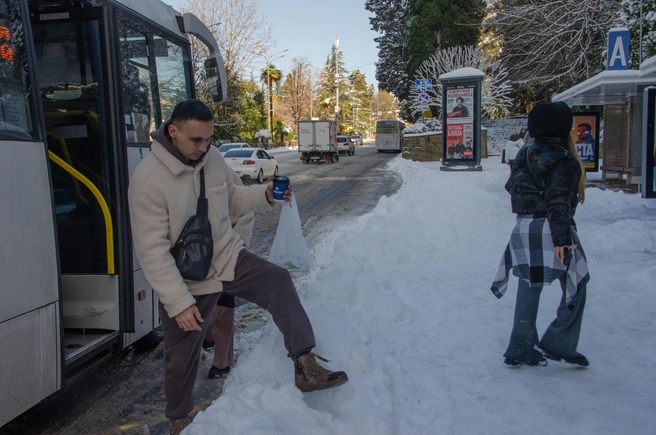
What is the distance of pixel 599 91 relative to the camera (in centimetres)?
1240

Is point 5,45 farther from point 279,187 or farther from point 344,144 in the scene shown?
point 344,144

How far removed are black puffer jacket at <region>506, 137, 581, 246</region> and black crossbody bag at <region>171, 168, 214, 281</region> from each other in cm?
220

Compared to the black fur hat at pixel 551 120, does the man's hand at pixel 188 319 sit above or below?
below

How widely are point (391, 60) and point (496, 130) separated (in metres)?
21.3

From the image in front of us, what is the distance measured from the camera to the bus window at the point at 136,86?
13.1 ft

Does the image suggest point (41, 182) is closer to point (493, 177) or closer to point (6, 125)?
point (6, 125)

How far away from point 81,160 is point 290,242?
1.64m

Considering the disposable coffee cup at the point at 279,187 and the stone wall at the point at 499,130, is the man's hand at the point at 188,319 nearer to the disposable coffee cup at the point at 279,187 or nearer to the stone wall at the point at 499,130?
the disposable coffee cup at the point at 279,187

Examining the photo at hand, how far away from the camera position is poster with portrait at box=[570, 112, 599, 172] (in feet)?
54.2

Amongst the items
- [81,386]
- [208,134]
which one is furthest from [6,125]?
[81,386]

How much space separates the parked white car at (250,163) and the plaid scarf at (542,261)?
1673 cm

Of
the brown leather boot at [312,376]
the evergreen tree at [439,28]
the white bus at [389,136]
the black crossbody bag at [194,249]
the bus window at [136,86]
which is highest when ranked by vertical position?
the evergreen tree at [439,28]

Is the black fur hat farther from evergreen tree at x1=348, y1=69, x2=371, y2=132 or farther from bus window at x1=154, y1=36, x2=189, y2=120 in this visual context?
evergreen tree at x1=348, y1=69, x2=371, y2=132

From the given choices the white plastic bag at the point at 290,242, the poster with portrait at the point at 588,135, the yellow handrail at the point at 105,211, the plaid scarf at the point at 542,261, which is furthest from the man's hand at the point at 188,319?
the poster with portrait at the point at 588,135
